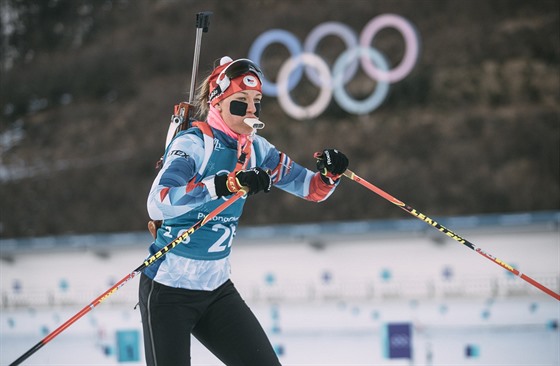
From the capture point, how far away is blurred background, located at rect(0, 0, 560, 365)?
937cm

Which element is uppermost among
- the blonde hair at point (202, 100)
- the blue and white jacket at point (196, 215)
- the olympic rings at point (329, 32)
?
the olympic rings at point (329, 32)

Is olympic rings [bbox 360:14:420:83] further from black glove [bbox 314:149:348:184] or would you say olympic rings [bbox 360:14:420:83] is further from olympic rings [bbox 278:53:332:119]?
black glove [bbox 314:149:348:184]

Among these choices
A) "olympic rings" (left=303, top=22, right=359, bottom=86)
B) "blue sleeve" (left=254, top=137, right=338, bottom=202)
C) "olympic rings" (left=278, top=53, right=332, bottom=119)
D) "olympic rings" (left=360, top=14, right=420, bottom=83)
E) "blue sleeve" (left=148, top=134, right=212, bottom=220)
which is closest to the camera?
"blue sleeve" (left=148, top=134, right=212, bottom=220)

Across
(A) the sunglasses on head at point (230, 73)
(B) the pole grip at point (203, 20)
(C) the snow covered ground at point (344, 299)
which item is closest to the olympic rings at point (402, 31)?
(C) the snow covered ground at point (344, 299)

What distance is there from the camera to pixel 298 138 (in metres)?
18.8

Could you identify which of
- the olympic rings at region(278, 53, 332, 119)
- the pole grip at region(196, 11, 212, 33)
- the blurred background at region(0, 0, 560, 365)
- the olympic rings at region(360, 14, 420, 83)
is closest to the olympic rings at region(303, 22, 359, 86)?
the olympic rings at region(278, 53, 332, 119)

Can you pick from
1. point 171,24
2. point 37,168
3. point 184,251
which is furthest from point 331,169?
point 171,24

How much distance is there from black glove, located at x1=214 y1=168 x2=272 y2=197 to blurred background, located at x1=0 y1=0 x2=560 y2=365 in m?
6.06

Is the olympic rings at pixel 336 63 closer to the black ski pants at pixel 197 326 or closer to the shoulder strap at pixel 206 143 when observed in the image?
the shoulder strap at pixel 206 143

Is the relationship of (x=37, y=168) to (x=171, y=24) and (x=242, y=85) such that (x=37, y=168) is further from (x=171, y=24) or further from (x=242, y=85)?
(x=242, y=85)

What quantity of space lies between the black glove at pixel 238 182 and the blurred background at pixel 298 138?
6.06 m

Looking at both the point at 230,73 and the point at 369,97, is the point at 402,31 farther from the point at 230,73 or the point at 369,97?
the point at 230,73

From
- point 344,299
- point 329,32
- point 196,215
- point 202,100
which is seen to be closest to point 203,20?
point 202,100

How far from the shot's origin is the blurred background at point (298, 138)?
937 centimetres
